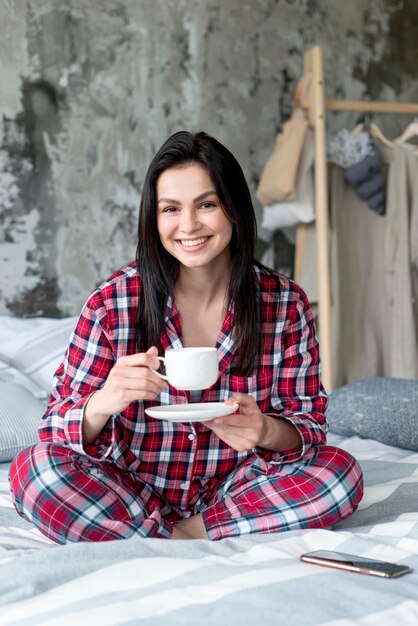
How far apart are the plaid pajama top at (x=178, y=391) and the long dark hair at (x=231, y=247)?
0.02 metres

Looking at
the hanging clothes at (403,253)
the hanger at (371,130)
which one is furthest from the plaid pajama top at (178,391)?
the hanger at (371,130)

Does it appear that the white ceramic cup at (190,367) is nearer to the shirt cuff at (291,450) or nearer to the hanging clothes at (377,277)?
the shirt cuff at (291,450)

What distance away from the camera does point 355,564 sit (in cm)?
115

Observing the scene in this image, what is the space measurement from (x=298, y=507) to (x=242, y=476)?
0.14 metres

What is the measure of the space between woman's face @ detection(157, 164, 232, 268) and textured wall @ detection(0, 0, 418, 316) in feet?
5.08

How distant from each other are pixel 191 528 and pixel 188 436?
166mm

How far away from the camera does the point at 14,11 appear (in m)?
2.91

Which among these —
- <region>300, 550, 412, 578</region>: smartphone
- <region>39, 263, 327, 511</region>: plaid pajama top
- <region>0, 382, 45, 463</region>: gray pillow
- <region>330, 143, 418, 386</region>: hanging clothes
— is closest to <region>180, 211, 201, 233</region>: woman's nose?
<region>39, 263, 327, 511</region>: plaid pajama top

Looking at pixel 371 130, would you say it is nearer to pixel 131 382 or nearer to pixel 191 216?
pixel 191 216

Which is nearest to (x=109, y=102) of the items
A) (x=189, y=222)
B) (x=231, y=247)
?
(x=231, y=247)

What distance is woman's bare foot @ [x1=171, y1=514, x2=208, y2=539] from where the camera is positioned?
59.8 inches

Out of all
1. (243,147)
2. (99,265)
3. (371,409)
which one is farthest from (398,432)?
(243,147)

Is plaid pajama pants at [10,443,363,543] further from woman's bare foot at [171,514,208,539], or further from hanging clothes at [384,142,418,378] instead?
hanging clothes at [384,142,418,378]

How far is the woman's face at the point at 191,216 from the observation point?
4.88 feet
